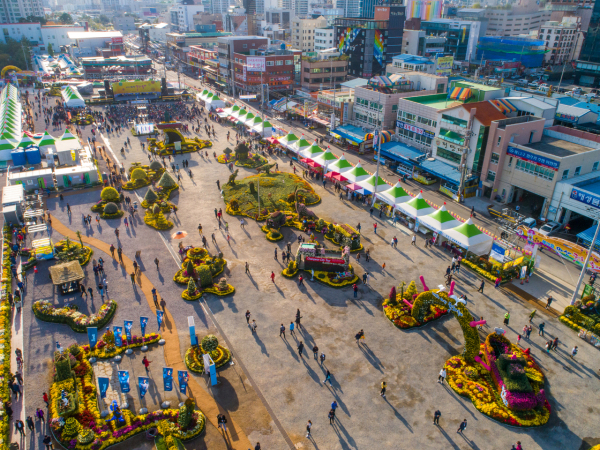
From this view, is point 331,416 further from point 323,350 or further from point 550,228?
point 550,228

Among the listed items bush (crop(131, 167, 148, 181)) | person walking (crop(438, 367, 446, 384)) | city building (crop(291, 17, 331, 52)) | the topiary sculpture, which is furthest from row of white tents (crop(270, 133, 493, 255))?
city building (crop(291, 17, 331, 52))

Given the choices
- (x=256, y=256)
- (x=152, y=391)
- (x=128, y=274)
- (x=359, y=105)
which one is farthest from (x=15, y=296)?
(x=359, y=105)

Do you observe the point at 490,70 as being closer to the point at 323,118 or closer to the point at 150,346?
the point at 323,118

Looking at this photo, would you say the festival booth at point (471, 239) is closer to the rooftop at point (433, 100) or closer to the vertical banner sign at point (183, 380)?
the vertical banner sign at point (183, 380)

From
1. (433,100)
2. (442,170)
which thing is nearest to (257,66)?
(433,100)

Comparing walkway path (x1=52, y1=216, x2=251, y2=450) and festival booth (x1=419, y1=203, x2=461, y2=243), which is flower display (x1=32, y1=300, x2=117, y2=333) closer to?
walkway path (x1=52, y1=216, x2=251, y2=450)
